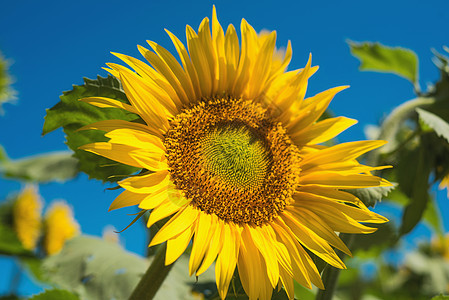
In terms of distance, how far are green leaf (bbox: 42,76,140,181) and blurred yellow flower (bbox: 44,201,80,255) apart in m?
2.37

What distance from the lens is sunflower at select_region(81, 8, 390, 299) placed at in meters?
1.05

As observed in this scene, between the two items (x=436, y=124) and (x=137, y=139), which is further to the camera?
(x=436, y=124)

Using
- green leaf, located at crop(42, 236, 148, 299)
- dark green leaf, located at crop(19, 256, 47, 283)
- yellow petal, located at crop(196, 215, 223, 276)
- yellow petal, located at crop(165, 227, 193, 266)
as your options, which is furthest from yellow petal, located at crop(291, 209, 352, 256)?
dark green leaf, located at crop(19, 256, 47, 283)

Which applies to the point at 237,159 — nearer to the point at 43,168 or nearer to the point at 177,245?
the point at 177,245

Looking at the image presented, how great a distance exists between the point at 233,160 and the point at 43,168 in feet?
5.40

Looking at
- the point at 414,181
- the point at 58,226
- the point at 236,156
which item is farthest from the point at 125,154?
the point at 58,226

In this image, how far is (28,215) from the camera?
3604 millimetres

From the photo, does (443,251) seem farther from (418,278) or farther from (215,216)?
(215,216)

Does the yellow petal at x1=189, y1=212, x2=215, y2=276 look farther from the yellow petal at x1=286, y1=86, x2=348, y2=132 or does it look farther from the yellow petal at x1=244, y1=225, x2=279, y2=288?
the yellow petal at x1=286, y1=86, x2=348, y2=132

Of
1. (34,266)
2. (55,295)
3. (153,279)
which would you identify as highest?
(153,279)

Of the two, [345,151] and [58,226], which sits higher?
[345,151]

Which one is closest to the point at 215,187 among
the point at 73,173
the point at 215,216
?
the point at 215,216

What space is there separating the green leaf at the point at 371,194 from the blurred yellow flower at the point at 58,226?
2698 millimetres

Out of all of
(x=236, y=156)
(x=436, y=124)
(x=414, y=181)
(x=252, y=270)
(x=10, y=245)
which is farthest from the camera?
(x=10, y=245)
